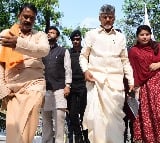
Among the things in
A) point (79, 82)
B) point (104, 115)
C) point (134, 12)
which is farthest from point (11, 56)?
point (134, 12)

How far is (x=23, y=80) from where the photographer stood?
5887mm

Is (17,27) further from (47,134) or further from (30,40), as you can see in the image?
(47,134)

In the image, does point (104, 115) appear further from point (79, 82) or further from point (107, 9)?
point (79, 82)

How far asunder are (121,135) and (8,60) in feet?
6.67

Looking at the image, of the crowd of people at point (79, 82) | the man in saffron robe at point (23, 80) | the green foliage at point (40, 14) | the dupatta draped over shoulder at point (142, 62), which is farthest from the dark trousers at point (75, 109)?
the green foliage at point (40, 14)

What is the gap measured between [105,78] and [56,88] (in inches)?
53.3

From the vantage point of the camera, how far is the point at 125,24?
120 feet

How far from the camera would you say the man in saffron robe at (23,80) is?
5.66m

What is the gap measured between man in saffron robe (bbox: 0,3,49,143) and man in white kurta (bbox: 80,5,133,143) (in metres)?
1.08

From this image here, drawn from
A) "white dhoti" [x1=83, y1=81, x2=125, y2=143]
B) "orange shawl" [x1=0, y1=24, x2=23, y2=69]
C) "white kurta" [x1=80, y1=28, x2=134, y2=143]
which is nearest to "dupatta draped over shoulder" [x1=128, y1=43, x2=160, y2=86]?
"white kurta" [x1=80, y1=28, x2=134, y2=143]

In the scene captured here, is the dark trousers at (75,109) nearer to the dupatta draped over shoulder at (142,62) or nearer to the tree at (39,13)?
the dupatta draped over shoulder at (142,62)

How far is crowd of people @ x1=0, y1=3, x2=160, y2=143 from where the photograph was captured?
5742 millimetres

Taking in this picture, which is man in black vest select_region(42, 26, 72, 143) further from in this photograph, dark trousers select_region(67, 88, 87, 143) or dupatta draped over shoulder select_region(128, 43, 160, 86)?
dupatta draped over shoulder select_region(128, 43, 160, 86)

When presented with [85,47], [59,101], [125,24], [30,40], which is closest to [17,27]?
[30,40]
